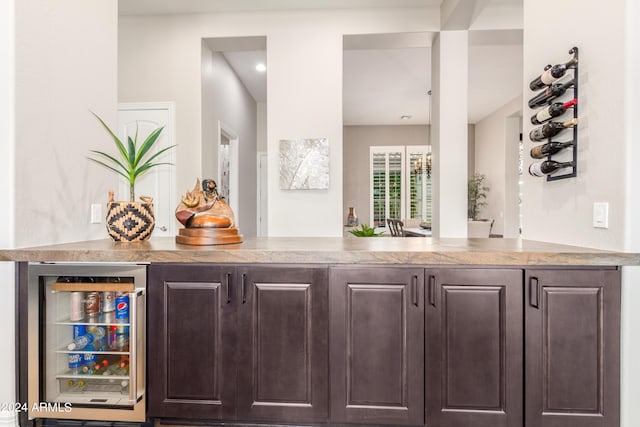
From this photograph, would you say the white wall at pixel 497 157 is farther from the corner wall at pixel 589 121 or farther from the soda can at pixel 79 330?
the soda can at pixel 79 330

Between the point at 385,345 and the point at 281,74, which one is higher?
the point at 281,74

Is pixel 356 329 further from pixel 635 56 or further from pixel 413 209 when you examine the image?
pixel 413 209

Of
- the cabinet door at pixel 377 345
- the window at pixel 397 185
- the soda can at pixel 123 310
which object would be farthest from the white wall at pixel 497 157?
the soda can at pixel 123 310

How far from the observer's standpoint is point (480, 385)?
1.54 metres

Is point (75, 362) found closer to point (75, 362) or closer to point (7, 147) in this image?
point (75, 362)

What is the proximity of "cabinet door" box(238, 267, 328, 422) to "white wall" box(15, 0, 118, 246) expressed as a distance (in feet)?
3.63

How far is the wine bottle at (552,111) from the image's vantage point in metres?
1.72

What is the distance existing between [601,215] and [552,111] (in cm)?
56

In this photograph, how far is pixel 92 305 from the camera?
5.67 ft

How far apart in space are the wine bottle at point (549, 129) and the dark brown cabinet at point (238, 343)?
1.36 m

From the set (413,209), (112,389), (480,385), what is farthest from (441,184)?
(413,209)

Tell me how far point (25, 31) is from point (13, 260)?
109 cm

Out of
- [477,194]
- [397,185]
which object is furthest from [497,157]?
[397,185]

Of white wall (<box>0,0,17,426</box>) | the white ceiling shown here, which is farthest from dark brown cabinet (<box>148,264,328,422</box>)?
the white ceiling
